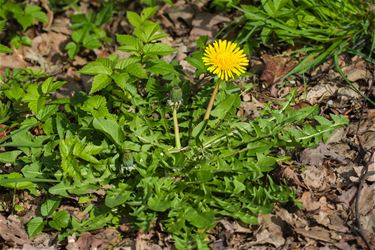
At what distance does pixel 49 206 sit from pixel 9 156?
1.40ft

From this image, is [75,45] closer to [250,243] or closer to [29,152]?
[29,152]

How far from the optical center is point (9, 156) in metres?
3.49

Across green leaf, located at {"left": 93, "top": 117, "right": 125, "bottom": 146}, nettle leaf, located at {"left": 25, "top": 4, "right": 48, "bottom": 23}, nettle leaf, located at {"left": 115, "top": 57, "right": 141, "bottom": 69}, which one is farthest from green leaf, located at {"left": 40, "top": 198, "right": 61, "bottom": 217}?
nettle leaf, located at {"left": 25, "top": 4, "right": 48, "bottom": 23}

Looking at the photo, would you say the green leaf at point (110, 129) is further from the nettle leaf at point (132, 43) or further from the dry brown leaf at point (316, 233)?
the dry brown leaf at point (316, 233)

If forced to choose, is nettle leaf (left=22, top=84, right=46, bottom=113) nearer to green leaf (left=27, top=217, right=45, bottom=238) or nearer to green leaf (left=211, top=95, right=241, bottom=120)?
green leaf (left=27, top=217, right=45, bottom=238)

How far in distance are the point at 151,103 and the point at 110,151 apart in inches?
17.9

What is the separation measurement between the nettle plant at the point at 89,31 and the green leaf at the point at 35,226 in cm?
154

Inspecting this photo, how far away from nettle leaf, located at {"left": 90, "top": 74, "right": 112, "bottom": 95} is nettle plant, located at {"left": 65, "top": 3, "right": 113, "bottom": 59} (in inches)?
41.4

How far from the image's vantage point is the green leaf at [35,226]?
3.20 m

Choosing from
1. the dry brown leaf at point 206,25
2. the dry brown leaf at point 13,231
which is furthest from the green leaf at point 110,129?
the dry brown leaf at point 206,25

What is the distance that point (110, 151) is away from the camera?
3344 mm

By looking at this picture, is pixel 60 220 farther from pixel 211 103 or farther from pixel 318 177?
pixel 318 177

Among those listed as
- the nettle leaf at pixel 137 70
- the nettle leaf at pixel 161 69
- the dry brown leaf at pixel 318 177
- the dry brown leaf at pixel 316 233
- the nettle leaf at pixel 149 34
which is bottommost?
the dry brown leaf at pixel 316 233

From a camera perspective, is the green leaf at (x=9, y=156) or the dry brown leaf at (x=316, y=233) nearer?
the dry brown leaf at (x=316, y=233)
